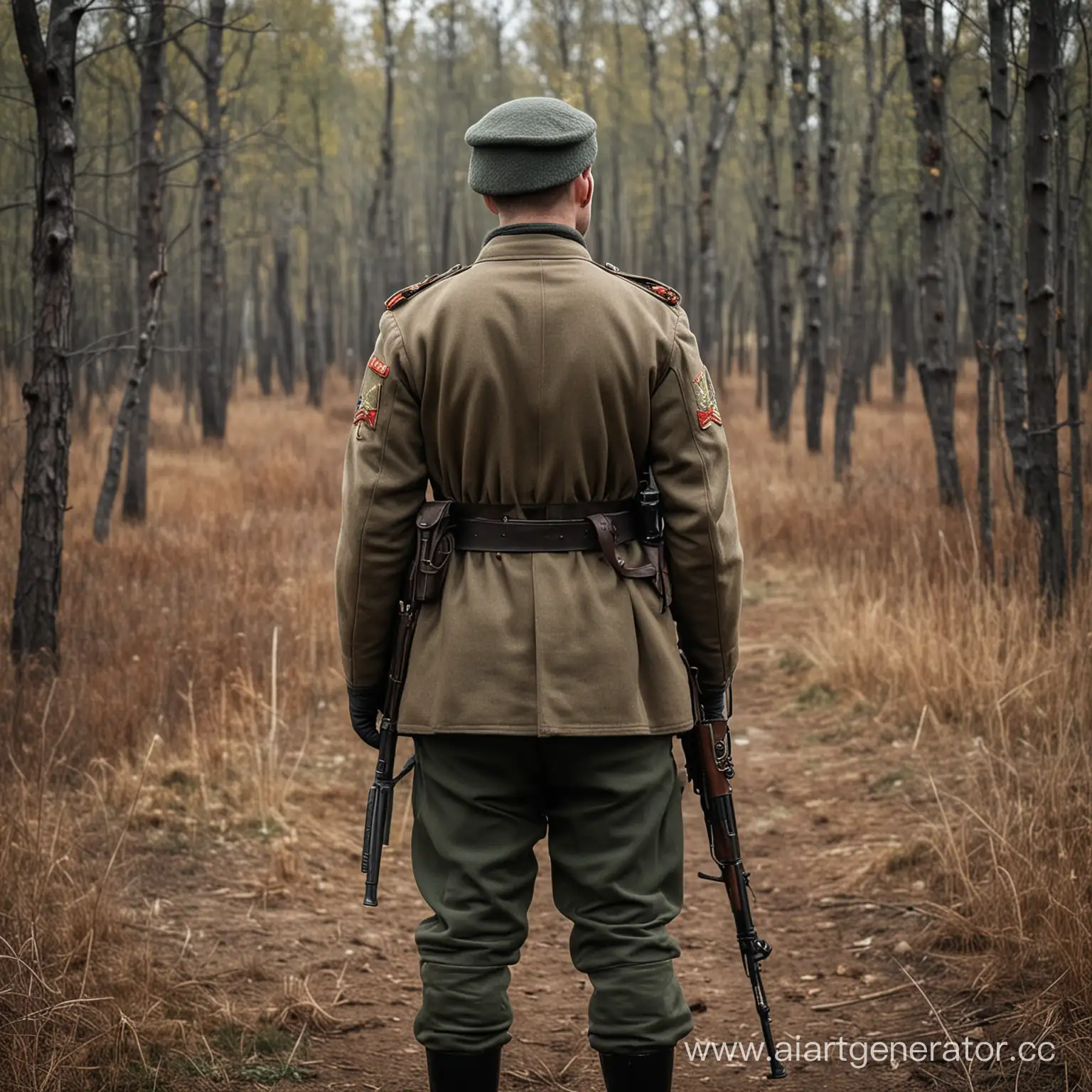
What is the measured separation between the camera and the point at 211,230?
14.6m

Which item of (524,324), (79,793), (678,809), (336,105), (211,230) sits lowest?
(79,793)

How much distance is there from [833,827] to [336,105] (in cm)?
2943

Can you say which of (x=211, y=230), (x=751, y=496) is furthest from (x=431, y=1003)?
(x=211, y=230)

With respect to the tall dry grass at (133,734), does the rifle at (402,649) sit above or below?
above

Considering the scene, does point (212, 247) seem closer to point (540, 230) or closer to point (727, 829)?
point (540, 230)

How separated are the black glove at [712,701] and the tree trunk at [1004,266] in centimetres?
506

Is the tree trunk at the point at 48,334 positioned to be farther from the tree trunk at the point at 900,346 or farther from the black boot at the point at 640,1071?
the tree trunk at the point at 900,346

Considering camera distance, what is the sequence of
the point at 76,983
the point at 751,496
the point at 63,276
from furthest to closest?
the point at 751,496 → the point at 63,276 → the point at 76,983

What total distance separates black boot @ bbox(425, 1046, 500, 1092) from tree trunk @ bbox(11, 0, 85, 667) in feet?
12.3

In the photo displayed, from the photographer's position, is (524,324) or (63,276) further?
(63,276)

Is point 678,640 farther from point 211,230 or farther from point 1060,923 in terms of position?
point 211,230

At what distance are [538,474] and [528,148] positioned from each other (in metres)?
0.64

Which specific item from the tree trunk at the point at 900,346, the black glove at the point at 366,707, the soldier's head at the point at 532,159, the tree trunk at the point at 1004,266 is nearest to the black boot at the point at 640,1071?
the black glove at the point at 366,707

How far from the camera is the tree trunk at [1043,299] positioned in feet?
18.7
